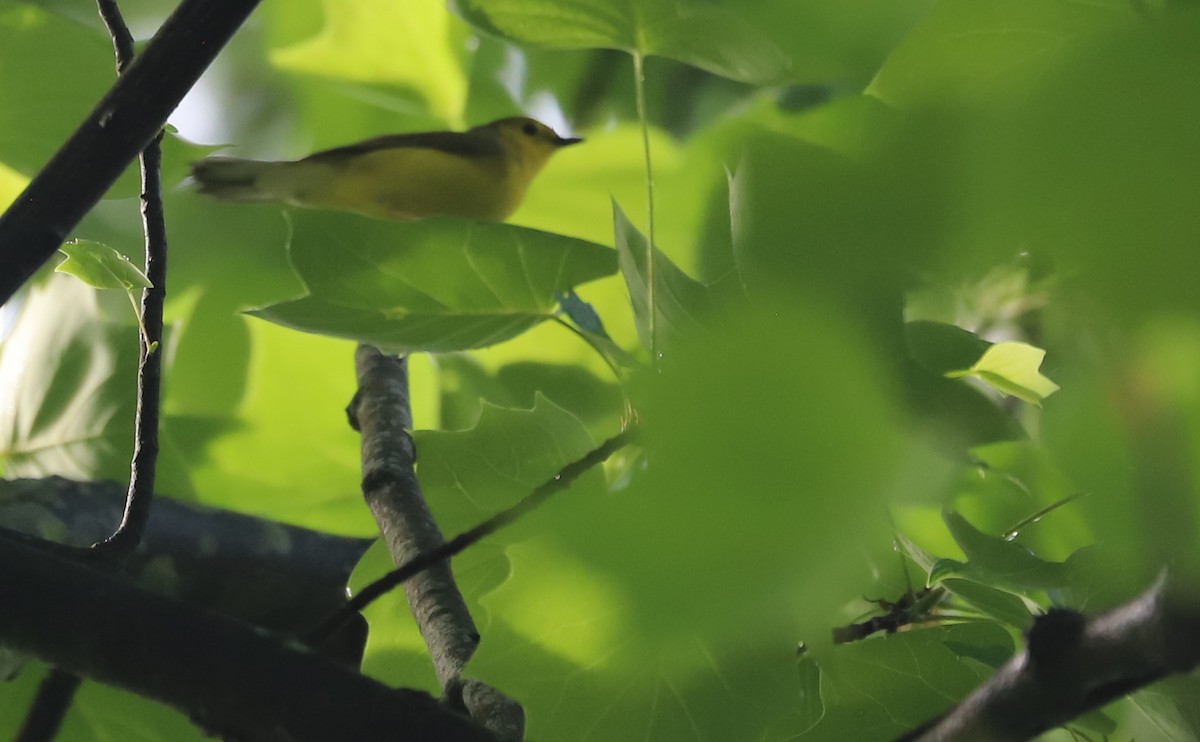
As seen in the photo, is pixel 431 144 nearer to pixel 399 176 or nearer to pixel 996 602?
pixel 399 176

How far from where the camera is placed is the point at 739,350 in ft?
0.28

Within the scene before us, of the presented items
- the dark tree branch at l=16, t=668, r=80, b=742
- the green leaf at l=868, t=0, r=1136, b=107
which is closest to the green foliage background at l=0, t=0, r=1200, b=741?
the green leaf at l=868, t=0, r=1136, b=107

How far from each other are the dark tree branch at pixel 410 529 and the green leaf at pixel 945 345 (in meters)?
0.15

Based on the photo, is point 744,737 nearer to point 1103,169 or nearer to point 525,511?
point 525,511

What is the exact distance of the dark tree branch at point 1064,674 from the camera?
15 centimetres

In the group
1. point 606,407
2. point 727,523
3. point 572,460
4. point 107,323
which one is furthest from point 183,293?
point 727,523

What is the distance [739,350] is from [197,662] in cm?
25

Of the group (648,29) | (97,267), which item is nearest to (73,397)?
(97,267)

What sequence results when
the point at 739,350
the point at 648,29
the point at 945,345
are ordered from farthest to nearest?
the point at 648,29 → the point at 945,345 → the point at 739,350

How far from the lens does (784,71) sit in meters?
0.29

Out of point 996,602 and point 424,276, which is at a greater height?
point 424,276

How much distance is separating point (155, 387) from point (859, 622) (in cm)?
30

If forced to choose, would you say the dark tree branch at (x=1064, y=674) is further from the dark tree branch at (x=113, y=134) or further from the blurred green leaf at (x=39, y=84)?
the blurred green leaf at (x=39, y=84)

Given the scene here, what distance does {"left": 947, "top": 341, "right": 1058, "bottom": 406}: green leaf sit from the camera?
25 centimetres
